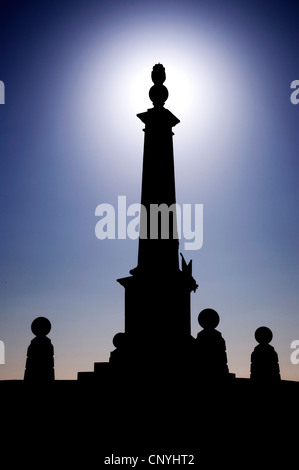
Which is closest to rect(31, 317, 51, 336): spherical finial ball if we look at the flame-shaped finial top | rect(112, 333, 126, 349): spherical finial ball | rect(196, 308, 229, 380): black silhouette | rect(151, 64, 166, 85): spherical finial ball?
rect(112, 333, 126, 349): spherical finial ball

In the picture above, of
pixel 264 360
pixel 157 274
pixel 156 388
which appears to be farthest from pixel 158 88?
pixel 156 388

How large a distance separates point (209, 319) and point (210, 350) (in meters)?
0.70

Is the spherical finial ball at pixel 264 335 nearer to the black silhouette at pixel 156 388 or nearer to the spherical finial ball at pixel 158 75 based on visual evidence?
the black silhouette at pixel 156 388

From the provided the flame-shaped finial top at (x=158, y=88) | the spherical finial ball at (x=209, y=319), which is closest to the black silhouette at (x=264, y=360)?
the spherical finial ball at (x=209, y=319)

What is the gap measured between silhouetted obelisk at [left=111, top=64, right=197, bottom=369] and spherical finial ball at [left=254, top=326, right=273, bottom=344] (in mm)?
1717

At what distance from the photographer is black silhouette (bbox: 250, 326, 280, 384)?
11.5m

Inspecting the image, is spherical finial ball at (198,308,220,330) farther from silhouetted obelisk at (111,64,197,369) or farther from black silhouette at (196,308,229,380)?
silhouetted obelisk at (111,64,197,369)

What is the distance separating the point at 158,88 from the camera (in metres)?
13.5

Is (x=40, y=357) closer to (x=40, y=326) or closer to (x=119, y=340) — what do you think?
(x=40, y=326)

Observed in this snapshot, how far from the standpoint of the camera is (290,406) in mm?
10328
